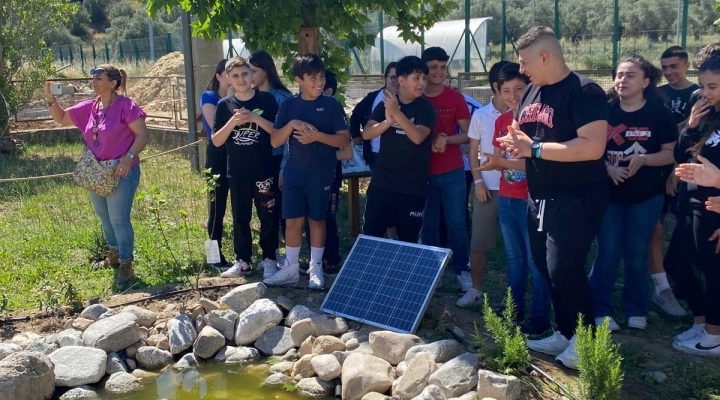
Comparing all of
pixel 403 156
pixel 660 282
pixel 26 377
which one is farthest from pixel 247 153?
pixel 660 282

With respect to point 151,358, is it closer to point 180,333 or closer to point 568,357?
point 180,333

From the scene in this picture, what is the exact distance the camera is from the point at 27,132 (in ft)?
49.4

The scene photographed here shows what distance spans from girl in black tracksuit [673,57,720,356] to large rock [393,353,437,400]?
1.61 metres

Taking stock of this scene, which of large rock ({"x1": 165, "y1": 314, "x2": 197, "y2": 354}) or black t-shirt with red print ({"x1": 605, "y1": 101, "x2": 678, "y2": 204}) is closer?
black t-shirt with red print ({"x1": 605, "y1": 101, "x2": 678, "y2": 204})

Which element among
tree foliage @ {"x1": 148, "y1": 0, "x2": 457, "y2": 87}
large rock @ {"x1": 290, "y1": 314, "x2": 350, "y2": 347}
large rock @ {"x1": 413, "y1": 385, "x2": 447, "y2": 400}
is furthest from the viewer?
tree foliage @ {"x1": 148, "y1": 0, "x2": 457, "y2": 87}

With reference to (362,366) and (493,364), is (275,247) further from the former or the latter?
(493,364)

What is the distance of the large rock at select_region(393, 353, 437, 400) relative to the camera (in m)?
4.30

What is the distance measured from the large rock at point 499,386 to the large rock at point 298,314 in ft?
5.00

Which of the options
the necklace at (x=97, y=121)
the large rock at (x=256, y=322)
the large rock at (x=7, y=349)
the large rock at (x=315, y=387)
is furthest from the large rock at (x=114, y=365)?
the necklace at (x=97, y=121)

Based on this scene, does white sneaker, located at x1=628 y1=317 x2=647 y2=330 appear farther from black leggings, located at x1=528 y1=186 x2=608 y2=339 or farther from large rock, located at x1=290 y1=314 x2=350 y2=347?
large rock, located at x1=290 y1=314 x2=350 y2=347

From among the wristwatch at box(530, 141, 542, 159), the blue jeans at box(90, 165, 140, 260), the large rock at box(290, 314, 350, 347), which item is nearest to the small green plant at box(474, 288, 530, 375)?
the wristwatch at box(530, 141, 542, 159)

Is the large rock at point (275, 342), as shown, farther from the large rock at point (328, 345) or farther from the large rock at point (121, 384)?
the large rock at point (121, 384)

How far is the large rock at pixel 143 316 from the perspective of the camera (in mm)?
5434

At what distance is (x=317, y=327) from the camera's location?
5.12 m
